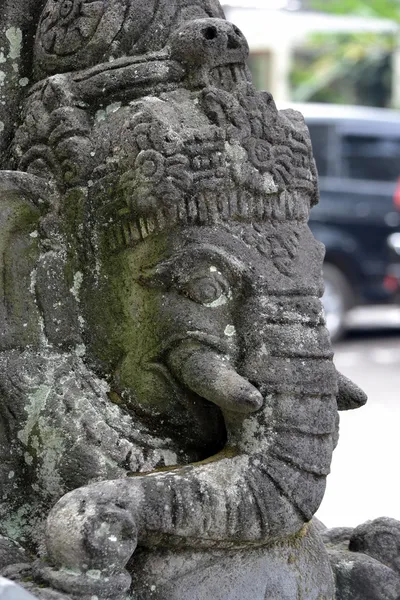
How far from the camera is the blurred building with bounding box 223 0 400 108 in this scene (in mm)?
13617

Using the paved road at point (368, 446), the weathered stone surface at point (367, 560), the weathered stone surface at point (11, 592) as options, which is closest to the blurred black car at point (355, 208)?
the paved road at point (368, 446)

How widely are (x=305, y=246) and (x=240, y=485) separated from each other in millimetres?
479

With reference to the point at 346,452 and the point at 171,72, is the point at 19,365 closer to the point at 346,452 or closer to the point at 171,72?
the point at 171,72

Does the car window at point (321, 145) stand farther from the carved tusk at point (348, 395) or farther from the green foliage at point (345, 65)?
the green foliage at point (345, 65)

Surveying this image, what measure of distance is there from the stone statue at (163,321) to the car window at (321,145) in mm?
5501

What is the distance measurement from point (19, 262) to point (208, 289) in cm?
40

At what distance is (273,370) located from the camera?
1.94m

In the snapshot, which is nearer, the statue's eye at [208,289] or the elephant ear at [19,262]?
the statue's eye at [208,289]

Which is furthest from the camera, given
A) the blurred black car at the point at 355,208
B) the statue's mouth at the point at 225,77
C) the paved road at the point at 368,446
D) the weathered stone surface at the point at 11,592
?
the blurred black car at the point at 355,208

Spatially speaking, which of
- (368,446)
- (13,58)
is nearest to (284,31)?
(368,446)

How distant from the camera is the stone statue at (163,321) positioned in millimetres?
1903

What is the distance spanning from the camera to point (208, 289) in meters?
1.97

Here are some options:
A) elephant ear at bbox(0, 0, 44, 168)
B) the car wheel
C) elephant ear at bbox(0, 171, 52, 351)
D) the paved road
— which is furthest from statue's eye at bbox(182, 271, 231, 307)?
the car wheel

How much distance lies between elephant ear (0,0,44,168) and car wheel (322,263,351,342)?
5540 millimetres
